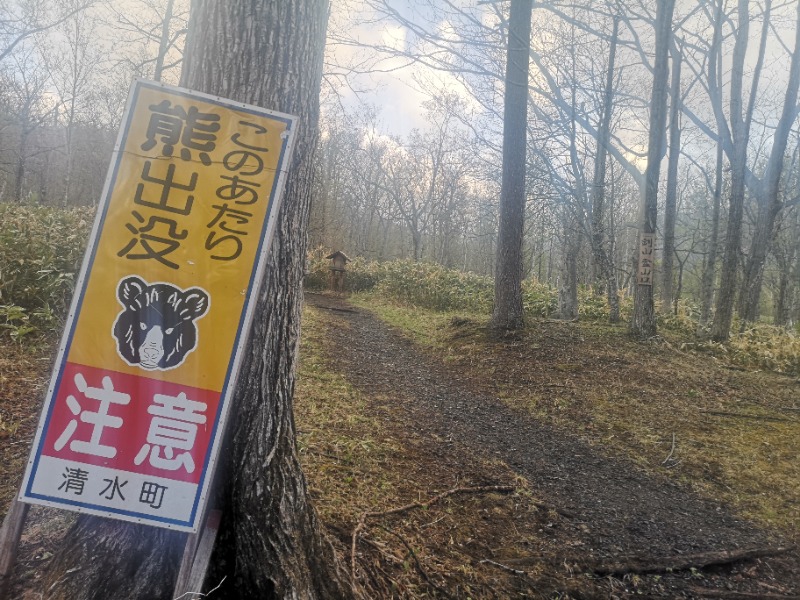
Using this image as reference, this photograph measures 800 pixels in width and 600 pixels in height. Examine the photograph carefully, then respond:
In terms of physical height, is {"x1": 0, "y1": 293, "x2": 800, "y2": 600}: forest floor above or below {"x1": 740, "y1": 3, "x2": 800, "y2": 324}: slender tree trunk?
below

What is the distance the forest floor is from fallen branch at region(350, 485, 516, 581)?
0.6 inches

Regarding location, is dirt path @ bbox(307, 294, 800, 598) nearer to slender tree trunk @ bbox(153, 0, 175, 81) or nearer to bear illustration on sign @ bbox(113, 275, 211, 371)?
bear illustration on sign @ bbox(113, 275, 211, 371)

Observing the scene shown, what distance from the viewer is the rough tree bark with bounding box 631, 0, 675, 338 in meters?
8.19

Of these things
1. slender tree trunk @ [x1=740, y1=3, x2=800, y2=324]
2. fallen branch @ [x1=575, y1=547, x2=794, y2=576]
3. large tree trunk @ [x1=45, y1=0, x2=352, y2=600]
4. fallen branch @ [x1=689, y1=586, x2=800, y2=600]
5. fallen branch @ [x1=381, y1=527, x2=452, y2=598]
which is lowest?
fallen branch @ [x1=689, y1=586, x2=800, y2=600]

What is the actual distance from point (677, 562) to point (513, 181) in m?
6.13

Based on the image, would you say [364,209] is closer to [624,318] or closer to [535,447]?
[624,318]

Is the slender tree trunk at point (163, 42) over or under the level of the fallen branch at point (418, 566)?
over

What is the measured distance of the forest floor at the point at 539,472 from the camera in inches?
104

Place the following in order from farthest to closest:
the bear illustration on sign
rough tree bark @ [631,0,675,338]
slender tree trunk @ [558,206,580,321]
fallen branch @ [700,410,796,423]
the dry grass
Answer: slender tree trunk @ [558,206,580,321], rough tree bark @ [631,0,675,338], fallen branch @ [700,410,796,423], the dry grass, the bear illustration on sign

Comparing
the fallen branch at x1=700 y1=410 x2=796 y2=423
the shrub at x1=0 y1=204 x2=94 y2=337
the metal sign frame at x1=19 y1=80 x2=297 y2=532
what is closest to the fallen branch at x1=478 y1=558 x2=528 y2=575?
the metal sign frame at x1=19 y1=80 x2=297 y2=532

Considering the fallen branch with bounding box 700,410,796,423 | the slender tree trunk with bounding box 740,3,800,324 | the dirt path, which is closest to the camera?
the dirt path

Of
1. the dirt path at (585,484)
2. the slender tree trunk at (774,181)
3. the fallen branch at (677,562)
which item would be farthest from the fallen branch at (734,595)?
the slender tree trunk at (774,181)

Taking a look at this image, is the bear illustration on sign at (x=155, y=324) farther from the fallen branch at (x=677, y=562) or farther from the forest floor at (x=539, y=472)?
the fallen branch at (x=677, y=562)

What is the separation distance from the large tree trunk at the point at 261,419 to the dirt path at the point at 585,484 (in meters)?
1.93
